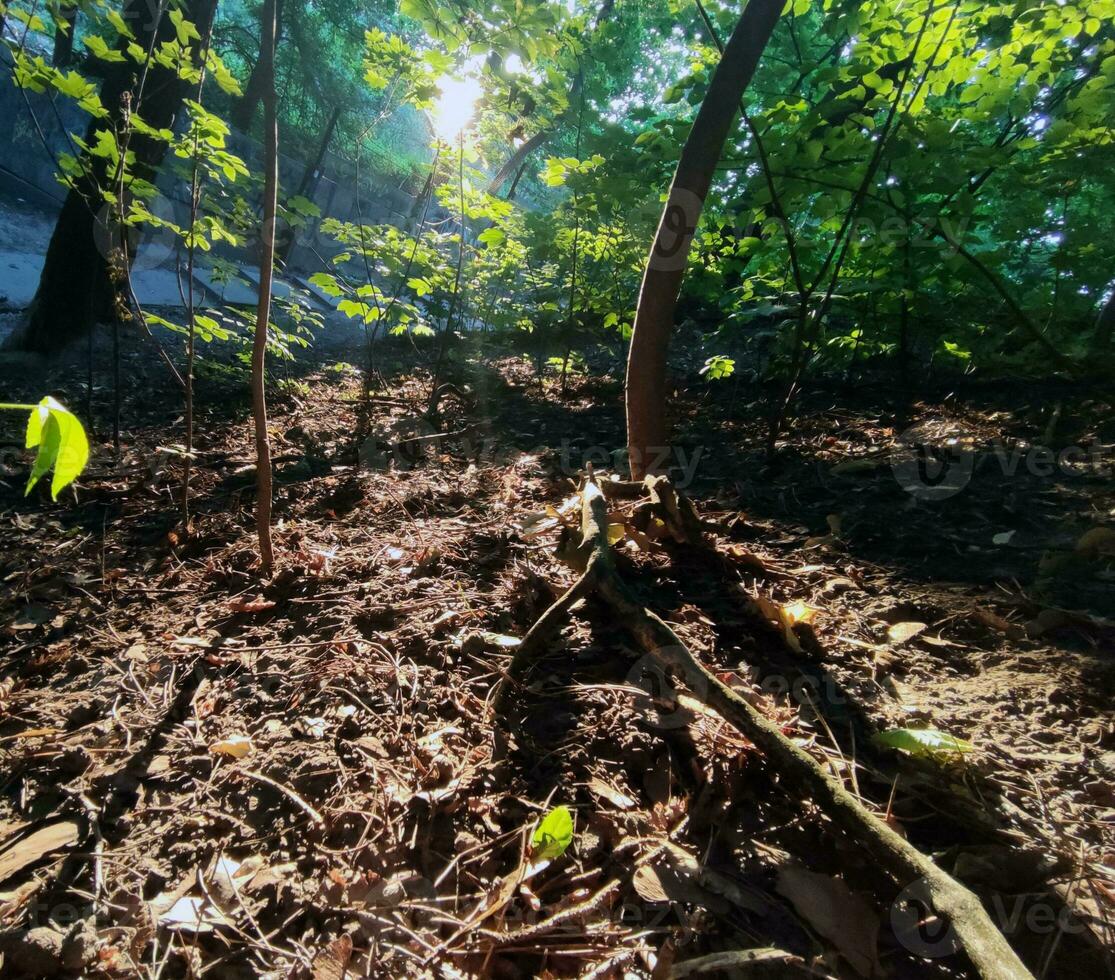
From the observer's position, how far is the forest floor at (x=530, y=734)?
34.8 inches

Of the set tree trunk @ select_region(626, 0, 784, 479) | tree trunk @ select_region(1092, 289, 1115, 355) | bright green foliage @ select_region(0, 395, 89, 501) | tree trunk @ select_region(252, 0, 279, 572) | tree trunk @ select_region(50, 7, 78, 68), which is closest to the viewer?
bright green foliage @ select_region(0, 395, 89, 501)

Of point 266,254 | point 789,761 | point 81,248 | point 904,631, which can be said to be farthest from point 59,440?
point 81,248

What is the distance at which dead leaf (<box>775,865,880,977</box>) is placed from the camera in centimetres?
81

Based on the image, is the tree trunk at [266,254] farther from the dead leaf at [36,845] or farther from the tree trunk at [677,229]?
the tree trunk at [677,229]

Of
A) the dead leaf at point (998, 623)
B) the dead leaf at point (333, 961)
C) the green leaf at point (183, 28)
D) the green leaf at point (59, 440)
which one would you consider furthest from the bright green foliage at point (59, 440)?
the green leaf at point (183, 28)

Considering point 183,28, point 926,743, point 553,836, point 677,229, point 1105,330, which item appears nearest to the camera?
point 553,836

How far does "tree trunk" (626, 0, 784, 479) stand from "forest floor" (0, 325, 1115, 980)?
0.61 metres

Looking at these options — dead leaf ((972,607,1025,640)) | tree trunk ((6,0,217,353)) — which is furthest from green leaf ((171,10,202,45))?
dead leaf ((972,607,1025,640))

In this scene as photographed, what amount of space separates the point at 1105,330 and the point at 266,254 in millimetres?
4680

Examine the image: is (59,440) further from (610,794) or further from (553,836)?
(610,794)

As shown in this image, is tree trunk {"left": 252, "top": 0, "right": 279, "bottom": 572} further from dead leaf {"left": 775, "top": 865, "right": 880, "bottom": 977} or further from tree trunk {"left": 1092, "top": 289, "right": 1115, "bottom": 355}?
tree trunk {"left": 1092, "top": 289, "right": 1115, "bottom": 355}

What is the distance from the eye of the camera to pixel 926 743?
1.08 m

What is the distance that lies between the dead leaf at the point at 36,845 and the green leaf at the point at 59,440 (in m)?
0.93

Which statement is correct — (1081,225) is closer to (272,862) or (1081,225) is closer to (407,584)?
(407,584)
